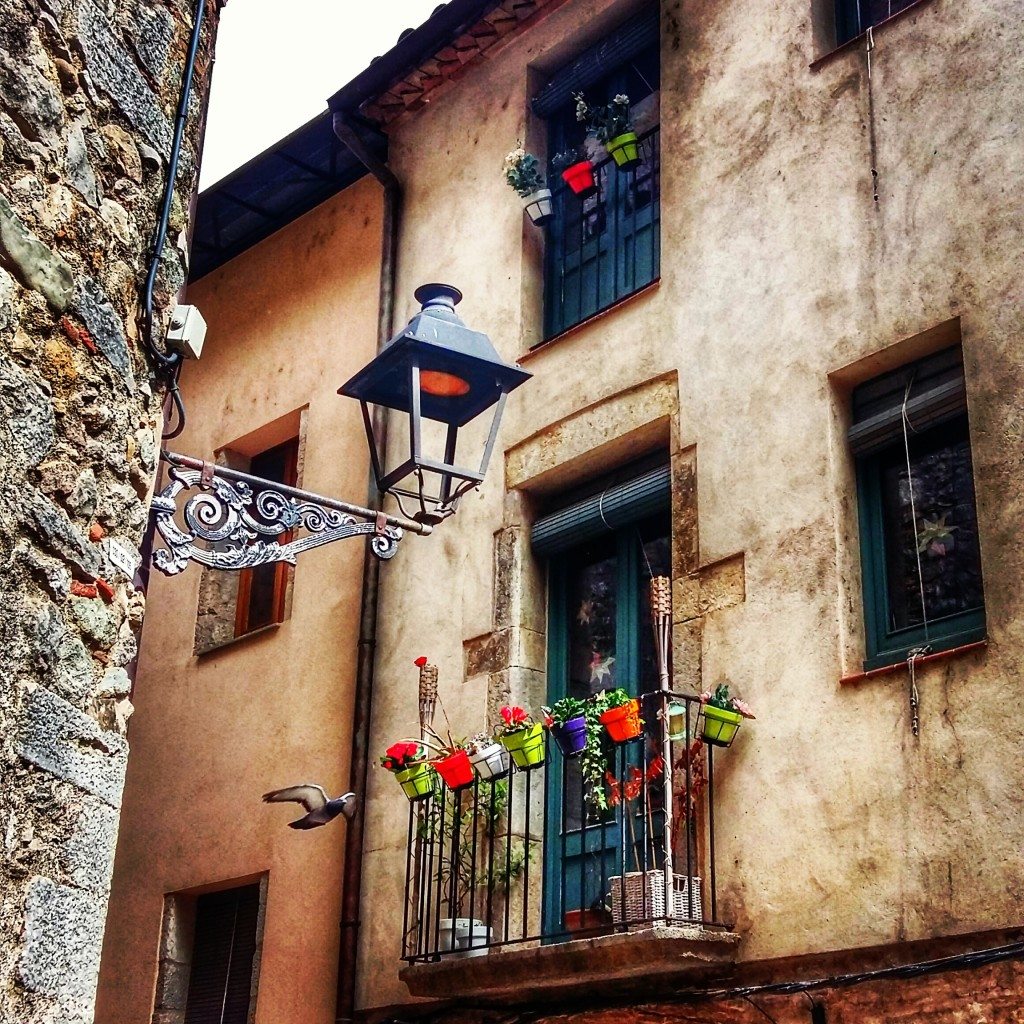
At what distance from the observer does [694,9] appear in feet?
27.6

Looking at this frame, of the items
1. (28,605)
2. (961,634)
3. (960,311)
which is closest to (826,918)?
(961,634)

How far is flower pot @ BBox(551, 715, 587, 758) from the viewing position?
6.90 m

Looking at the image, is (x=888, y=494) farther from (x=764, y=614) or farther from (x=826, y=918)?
(x=826, y=918)

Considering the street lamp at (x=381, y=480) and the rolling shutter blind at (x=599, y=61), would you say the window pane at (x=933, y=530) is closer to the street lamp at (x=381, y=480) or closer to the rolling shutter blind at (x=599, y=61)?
the street lamp at (x=381, y=480)

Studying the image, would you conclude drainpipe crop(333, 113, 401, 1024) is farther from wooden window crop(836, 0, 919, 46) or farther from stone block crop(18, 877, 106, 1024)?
stone block crop(18, 877, 106, 1024)

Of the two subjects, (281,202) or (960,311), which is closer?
(960,311)

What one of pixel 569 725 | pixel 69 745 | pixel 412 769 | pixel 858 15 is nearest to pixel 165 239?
pixel 69 745

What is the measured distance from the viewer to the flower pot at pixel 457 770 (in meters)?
7.24

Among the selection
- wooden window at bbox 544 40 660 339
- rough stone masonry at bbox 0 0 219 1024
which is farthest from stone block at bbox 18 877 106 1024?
wooden window at bbox 544 40 660 339

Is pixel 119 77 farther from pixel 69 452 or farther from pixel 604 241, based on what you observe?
pixel 604 241

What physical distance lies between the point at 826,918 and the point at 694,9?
4.92 meters

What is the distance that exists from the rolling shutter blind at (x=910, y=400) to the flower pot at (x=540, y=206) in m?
2.65

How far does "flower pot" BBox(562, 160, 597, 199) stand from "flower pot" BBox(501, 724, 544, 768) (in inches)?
129

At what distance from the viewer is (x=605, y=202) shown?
8789 mm
